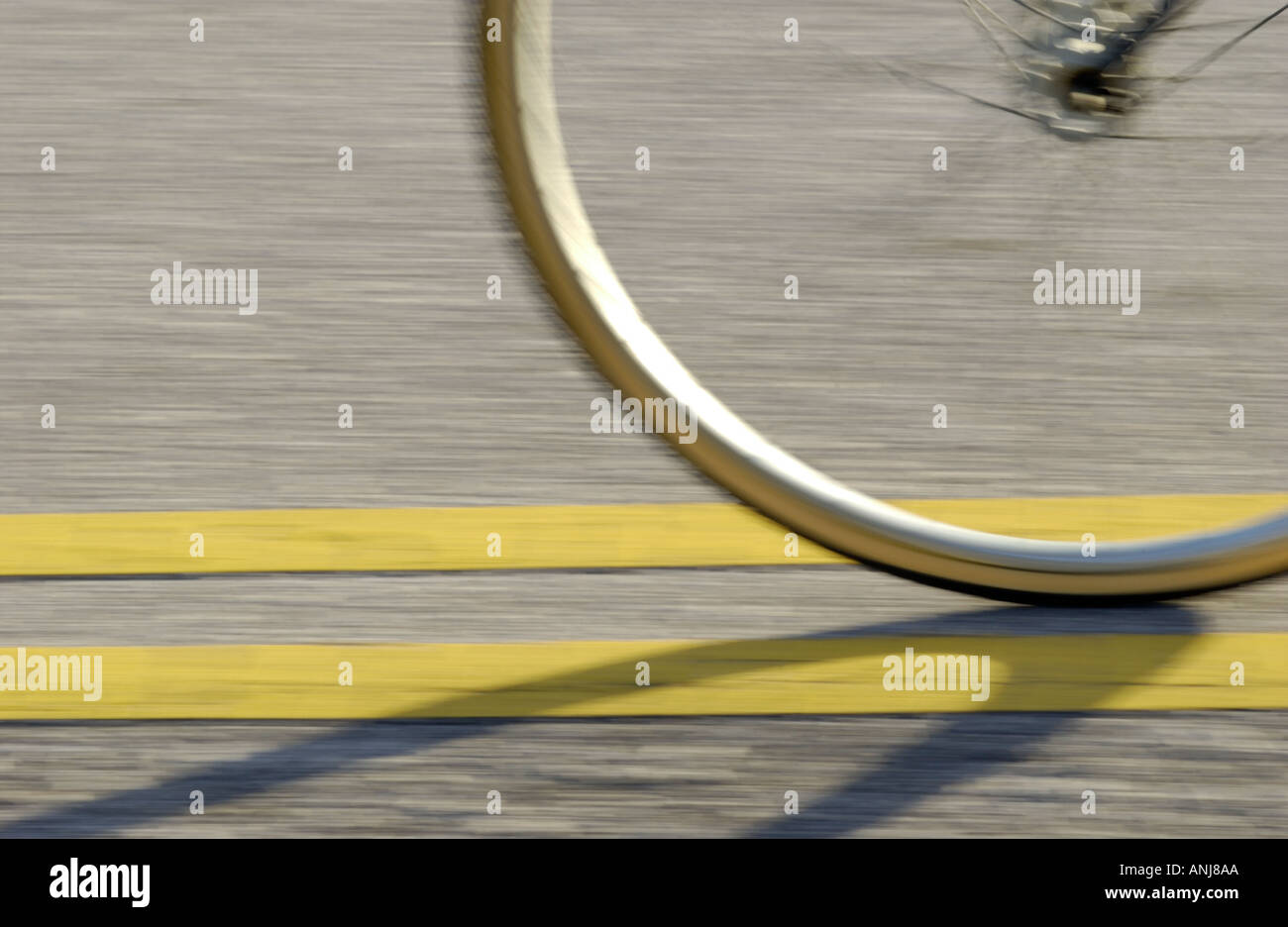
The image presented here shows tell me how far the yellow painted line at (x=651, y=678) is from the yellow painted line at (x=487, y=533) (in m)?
0.24

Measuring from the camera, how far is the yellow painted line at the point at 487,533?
10.3 ft

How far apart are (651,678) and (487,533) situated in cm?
55

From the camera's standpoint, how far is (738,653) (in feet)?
9.57

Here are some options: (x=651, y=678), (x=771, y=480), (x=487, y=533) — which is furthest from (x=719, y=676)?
(x=487, y=533)

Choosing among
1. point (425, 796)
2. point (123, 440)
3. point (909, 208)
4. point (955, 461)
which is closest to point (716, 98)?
point (909, 208)

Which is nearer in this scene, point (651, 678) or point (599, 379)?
point (599, 379)

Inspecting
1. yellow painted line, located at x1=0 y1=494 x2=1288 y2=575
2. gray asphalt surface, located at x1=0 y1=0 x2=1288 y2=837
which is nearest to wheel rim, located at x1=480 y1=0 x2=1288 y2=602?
gray asphalt surface, located at x1=0 y1=0 x2=1288 y2=837

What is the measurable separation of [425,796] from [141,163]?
231 centimetres

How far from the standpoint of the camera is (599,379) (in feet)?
8.41

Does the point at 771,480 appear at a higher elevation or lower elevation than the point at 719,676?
higher

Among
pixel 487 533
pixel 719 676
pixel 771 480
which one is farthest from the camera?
pixel 487 533

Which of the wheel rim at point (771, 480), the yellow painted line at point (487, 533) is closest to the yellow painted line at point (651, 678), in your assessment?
the yellow painted line at point (487, 533)

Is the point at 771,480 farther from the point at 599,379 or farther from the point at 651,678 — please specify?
the point at 651,678

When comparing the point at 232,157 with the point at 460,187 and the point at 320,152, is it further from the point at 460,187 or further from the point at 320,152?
the point at 460,187
